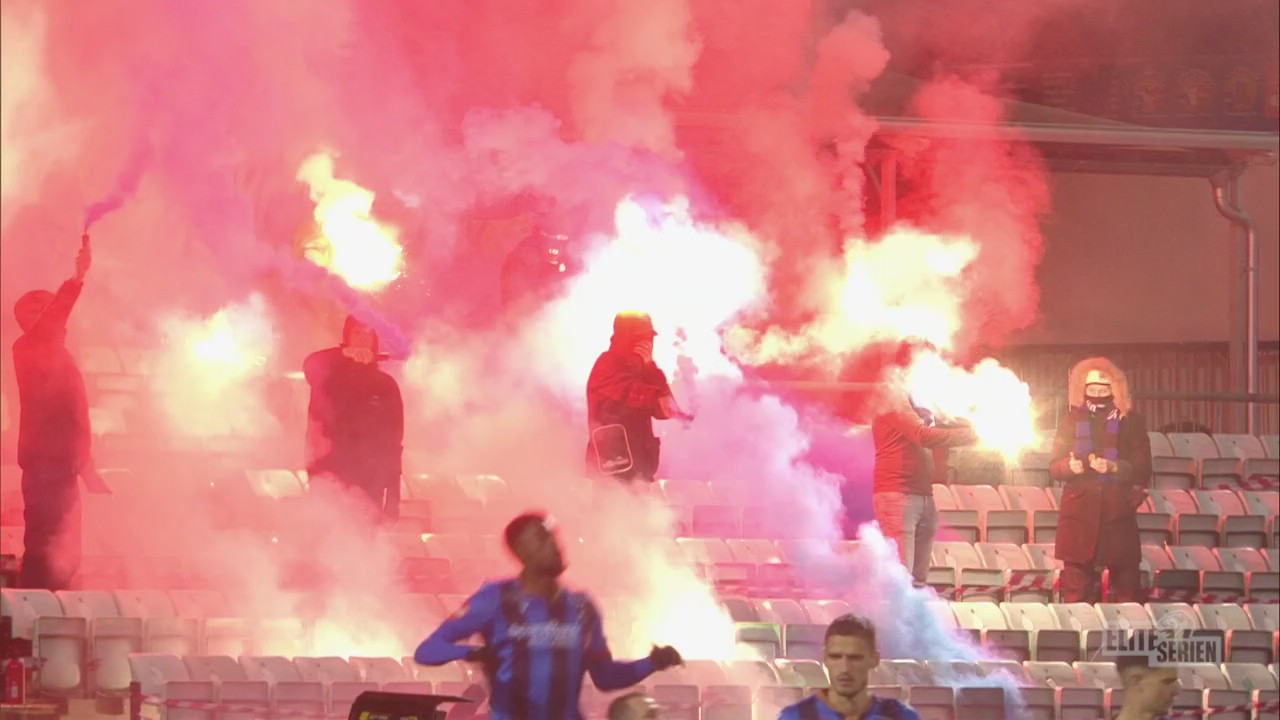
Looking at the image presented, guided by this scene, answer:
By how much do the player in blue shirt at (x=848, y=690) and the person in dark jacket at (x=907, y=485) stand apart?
539 centimetres

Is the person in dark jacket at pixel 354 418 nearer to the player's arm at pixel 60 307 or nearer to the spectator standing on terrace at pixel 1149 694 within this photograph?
the player's arm at pixel 60 307

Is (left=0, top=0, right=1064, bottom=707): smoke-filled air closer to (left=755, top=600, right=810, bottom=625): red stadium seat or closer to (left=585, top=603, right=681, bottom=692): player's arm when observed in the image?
(left=755, top=600, right=810, bottom=625): red stadium seat

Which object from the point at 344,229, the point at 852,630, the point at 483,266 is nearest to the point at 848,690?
the point at 852,630

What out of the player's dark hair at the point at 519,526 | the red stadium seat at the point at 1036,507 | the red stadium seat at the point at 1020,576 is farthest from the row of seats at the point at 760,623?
the player's dark hair at the point at 519,526

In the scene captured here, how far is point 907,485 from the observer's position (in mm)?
11086

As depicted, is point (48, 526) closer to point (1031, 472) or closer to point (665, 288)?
point (665, 288)

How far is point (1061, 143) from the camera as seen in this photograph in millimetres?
16078

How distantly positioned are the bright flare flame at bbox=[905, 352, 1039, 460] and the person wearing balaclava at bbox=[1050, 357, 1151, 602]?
736mm

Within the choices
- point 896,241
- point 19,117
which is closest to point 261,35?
point 19,117

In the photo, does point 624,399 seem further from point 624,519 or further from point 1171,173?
point 1171,173

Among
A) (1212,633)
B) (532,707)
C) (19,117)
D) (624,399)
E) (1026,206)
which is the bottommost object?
(532,707)

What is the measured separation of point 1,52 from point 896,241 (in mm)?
6258

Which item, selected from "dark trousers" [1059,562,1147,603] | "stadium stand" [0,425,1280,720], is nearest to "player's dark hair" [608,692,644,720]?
"stadium stand" [0,425,1280,720]

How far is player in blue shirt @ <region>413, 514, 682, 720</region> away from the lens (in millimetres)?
6066
